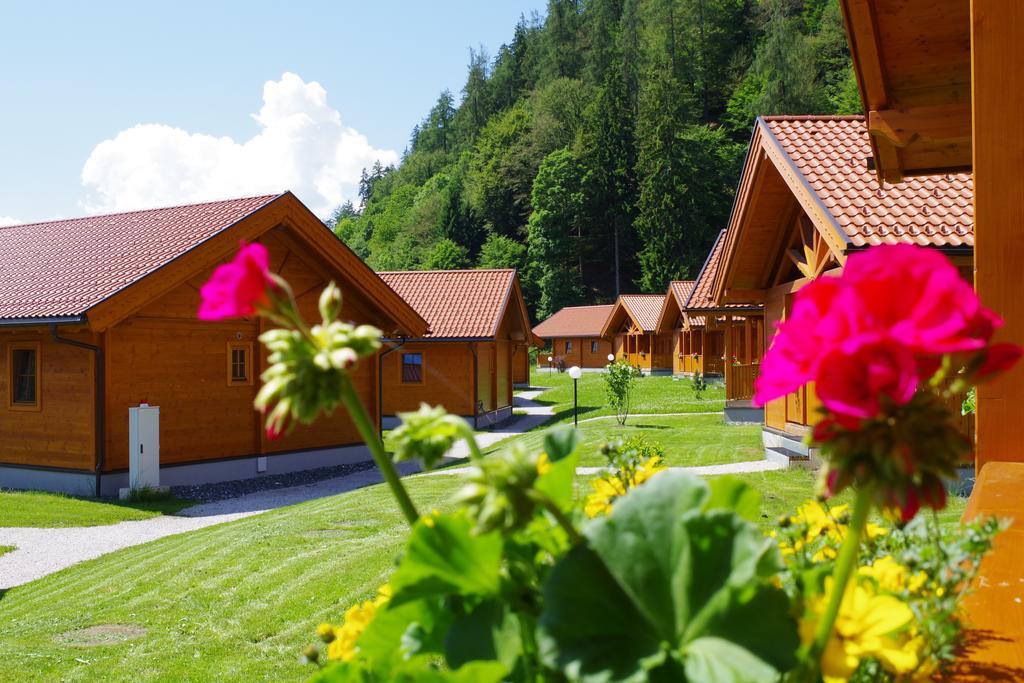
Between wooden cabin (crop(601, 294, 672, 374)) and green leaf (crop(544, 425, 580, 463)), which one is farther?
wooden cabin (crop(601, 294, 672, 374))

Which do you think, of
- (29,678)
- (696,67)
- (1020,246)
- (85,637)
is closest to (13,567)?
(85,637)

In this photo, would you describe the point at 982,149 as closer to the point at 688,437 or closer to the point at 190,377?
the point at 190,377

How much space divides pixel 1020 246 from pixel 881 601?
3027mm

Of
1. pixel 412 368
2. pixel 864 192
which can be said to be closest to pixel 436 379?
pixel 412 368

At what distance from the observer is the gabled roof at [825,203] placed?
10148 millimetres

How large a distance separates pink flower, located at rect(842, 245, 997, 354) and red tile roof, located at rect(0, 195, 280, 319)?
1350 centimetres

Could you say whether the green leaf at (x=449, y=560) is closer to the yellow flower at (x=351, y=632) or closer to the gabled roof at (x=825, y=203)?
the yellow flower at (x=351, y=632)

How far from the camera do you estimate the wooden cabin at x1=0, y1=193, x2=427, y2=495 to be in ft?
44.4

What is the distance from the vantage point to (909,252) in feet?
2.28

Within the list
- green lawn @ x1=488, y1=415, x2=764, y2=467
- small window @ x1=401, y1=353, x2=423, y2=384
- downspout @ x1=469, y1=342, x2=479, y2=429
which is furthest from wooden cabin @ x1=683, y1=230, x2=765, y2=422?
small window @ x1=401, y1=353, x2=423, y2=384

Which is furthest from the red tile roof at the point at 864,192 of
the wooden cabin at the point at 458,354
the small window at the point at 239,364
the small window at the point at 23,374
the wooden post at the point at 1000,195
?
the wooden cabin at the point at 458,354

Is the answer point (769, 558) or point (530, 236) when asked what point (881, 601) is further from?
point (530, 236)

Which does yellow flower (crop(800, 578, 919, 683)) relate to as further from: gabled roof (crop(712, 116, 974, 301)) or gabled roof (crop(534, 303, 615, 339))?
gabled roof (crop(534, 303, 615, 339))

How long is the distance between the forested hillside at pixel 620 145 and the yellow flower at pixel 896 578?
215 ft
